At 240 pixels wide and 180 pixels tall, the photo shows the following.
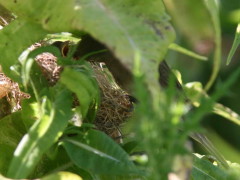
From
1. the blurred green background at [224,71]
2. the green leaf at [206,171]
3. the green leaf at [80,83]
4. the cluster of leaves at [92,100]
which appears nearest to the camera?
the cluster of leaves at [92,100]

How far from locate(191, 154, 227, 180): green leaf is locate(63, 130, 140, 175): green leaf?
16 cm

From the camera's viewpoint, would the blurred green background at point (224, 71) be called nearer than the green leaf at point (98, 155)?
No

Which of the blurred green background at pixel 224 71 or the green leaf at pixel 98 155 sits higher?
the green leaf at pixel 98 155

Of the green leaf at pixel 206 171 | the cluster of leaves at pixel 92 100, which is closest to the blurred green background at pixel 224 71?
the green leaf at pixel 206 171

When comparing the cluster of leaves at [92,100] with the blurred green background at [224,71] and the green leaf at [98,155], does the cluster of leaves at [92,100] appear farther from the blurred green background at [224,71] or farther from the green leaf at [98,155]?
the blurred green background at [224,71]

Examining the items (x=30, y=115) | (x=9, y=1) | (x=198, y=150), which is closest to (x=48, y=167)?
(x=30, y=115)

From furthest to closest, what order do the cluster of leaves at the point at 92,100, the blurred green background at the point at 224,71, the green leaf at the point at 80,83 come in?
the blurred green background at the point at 224,71 → the green leaf at the point at 80,83 → the cluster of leaves at the point at 92,100

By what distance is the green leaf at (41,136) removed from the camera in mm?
497

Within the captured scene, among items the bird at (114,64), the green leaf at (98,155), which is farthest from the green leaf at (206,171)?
the green leaf at (98,155)

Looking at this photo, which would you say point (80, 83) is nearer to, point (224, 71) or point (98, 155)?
point (98, 155)

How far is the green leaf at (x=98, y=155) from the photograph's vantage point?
0.53m

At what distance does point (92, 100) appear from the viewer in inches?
24.2

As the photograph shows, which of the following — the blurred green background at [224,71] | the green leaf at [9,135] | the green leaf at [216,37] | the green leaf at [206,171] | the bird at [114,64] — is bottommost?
the blurred green background at [224,71]

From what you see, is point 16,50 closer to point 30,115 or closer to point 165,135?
point 30,115
